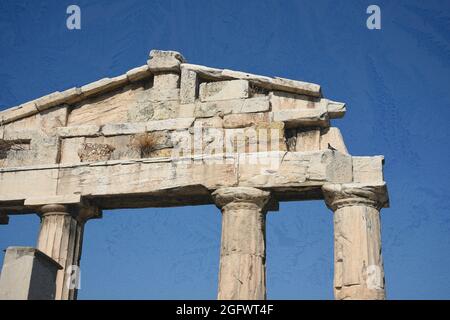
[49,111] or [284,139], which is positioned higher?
[49,111]

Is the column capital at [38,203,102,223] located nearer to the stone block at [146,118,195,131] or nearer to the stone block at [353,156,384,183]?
the stone block at [146,118,195,131]

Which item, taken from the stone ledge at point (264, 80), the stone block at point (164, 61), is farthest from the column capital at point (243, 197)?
the stone block at point (164, 61)

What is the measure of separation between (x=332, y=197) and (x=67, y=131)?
231 inches

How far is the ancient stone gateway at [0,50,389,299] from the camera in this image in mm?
A: 13164

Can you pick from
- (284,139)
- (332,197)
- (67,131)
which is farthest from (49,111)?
(332,197)

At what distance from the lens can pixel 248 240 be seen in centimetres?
1324

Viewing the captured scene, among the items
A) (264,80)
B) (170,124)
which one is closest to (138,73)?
(170,124)

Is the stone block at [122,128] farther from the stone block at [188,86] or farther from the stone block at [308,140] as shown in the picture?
the stone block at [308,140]

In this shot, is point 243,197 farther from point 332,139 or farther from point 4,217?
point 4,217

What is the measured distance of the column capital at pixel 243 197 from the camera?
13.5 m

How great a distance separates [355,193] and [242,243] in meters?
2.27
